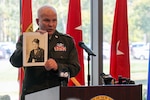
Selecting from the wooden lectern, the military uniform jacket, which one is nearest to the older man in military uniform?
the military uniform jacket

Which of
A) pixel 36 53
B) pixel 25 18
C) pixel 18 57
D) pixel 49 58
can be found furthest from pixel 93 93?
pixel 25 18

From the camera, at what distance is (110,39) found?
3779mm

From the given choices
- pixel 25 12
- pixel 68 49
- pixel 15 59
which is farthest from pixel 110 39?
pixel 15 59

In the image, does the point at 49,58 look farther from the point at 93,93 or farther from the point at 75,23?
the point at 75,23

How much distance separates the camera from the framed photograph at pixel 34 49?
189 cm

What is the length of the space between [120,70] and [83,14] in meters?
0.88

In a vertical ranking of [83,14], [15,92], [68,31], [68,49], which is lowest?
[15,92]

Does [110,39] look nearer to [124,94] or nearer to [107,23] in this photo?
[107,23]

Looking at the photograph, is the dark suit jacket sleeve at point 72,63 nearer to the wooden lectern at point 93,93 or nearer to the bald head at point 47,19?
the bald head at point 47,19

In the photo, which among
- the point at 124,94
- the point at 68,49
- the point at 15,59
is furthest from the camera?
the point at 68,49

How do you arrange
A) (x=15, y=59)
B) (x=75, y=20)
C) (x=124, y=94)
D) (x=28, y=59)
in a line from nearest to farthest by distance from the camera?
1. (x=124, y=94)
2. (x=28, y=59)
3. (x=15, y=59)
4. (x=75, y=20)

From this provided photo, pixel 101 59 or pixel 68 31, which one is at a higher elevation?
pixel 68 31

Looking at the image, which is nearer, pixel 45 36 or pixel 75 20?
pixel 45 36

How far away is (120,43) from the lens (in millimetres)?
3629
